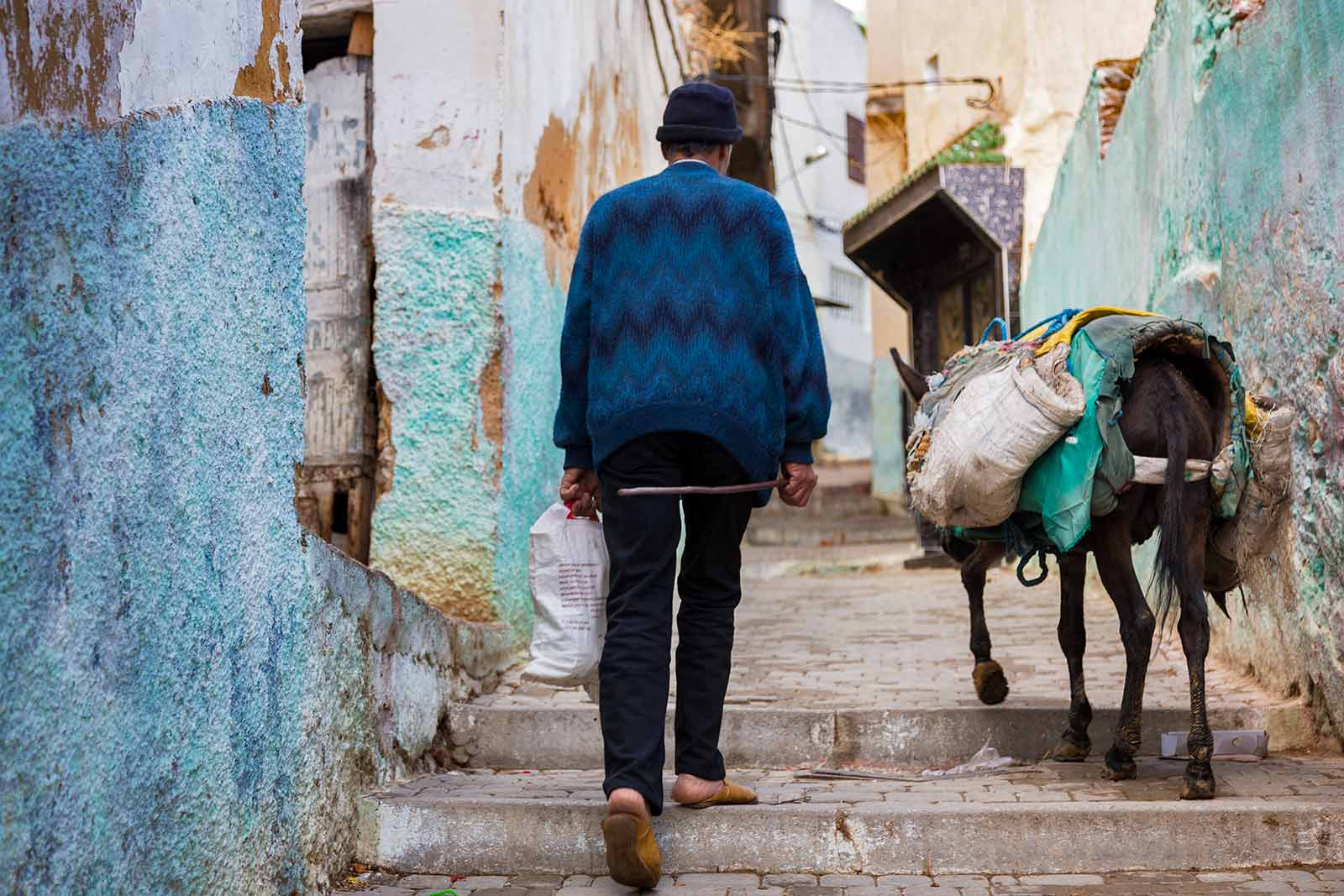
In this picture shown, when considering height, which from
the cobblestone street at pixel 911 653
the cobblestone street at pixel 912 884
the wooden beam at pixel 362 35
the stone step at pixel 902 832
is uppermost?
the wooden beam at pixel 362 35

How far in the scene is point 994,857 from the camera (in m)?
3.41

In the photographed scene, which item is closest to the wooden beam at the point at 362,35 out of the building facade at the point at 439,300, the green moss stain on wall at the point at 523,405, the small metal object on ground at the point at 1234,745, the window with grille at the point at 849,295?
the building facade at the point at 439,300

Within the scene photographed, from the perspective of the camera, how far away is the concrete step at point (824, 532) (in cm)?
1477

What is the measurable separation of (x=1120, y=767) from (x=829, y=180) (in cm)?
2807

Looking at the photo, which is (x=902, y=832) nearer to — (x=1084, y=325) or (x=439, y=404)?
(x=1084, y=325)

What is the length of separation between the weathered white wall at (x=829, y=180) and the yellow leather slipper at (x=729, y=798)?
83.9ft

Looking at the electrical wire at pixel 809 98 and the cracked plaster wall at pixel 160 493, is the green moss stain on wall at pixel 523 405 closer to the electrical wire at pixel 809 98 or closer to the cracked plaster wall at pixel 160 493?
the cracked plaster wall at pixel 160 493

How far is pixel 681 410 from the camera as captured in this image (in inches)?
128

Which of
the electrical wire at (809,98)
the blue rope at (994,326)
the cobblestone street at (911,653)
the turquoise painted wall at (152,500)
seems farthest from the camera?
the electrical wire at (809,98)

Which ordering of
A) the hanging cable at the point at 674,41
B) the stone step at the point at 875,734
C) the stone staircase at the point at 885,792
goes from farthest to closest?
1. the hanging cable at the point at 674,41
2. the stone step at the point at 875,734
3. the stone staircase at the point at 885,792

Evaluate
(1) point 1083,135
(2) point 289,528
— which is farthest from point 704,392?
(1) point 1083,135

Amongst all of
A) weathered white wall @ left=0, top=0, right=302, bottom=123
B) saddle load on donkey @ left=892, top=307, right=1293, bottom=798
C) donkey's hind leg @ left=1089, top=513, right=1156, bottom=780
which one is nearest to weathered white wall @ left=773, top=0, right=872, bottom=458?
saddle load on donkey @ left=892, top=307, right=1293, bottom=798

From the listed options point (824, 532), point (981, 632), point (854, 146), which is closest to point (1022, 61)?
point (824, 532)

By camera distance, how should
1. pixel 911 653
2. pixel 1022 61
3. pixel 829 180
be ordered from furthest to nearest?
pixel 829 180 → pixel 1022 61 → pixel 911 653
